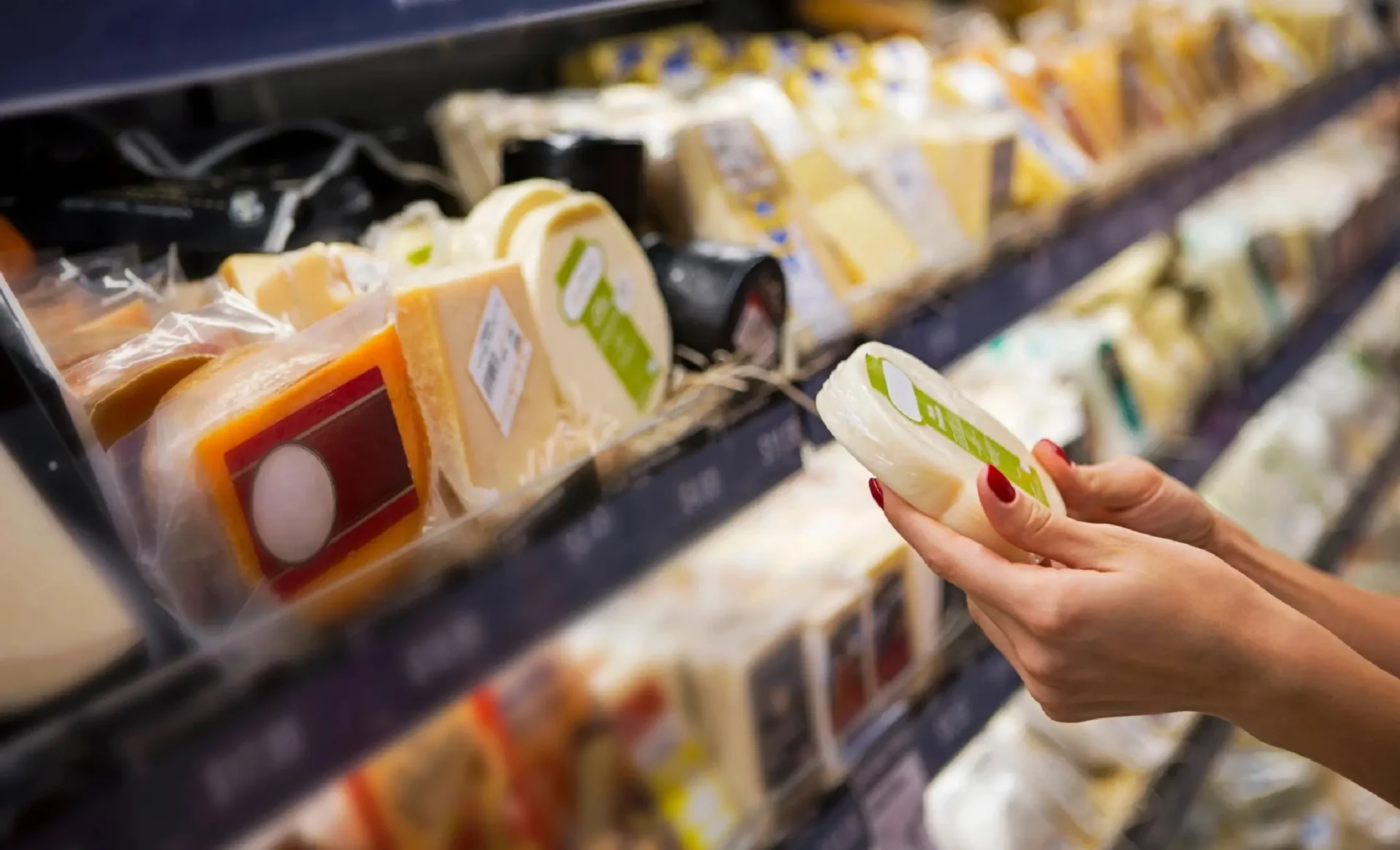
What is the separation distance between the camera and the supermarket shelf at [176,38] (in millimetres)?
587

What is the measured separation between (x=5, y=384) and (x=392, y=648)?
231 mm

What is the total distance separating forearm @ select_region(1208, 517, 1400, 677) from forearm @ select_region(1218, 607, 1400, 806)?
0.20 metres

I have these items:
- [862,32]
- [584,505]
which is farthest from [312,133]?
[862,32]

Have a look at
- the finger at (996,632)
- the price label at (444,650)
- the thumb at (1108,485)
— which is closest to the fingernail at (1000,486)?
the finger at (996,632)

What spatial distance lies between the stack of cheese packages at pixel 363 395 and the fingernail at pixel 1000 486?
0.29m

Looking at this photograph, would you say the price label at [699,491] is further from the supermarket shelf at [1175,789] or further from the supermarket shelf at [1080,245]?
the supermarket shelf at [1175,789]

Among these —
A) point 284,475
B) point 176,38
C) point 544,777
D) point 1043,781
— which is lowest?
point 1043,781

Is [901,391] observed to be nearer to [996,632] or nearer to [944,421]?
[944,421]

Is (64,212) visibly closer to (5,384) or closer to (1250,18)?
(5,384)

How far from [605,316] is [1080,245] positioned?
846 millimetres

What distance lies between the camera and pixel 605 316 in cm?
89

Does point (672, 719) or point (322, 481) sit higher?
point (322, 481)

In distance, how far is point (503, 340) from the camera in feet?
2.51

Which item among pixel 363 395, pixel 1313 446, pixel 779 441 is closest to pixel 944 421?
pixel 779 441
